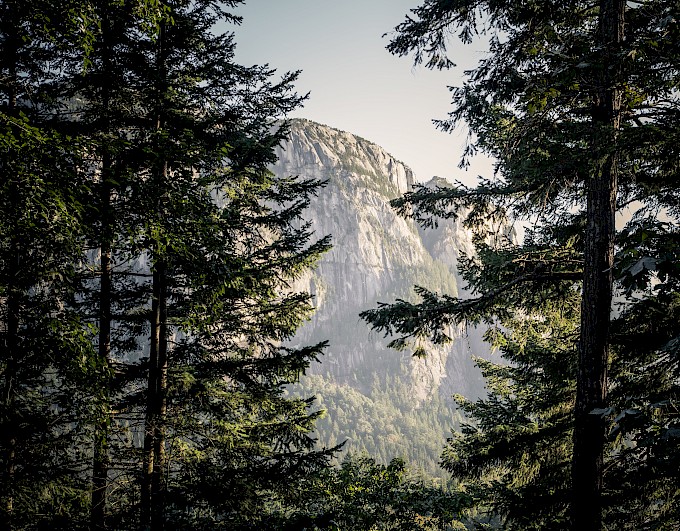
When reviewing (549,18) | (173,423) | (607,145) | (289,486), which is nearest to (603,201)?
(607,145)

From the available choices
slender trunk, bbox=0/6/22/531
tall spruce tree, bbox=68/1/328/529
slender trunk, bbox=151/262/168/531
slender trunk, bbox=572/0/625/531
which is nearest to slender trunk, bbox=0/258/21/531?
slender trunk, bbox=0/6/22/531

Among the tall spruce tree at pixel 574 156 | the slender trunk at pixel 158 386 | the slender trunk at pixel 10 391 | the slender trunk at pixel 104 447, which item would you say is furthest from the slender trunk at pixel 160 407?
the tall spruce tree at pixel 574 156

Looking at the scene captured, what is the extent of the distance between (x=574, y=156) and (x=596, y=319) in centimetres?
184

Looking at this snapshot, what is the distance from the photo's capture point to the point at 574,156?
362 centimetres

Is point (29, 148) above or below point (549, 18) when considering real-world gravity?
below

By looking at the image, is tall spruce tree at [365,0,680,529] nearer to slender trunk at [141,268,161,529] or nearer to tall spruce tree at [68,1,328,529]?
tall spruce tree at [68,1,328,529]

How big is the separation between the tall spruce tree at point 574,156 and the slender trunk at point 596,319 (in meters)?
0.01

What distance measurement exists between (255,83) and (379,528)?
8206mm

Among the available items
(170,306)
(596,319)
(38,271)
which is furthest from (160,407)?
(596,319)

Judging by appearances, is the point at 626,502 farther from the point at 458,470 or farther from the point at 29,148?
the point at 29,148

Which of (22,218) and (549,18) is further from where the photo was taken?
(549,18)

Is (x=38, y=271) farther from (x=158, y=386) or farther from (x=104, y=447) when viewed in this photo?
(x=158, y=386)

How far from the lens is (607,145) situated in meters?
3.38

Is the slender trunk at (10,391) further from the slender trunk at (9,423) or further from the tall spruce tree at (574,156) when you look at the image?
the tall spruce tree at (574,156)
